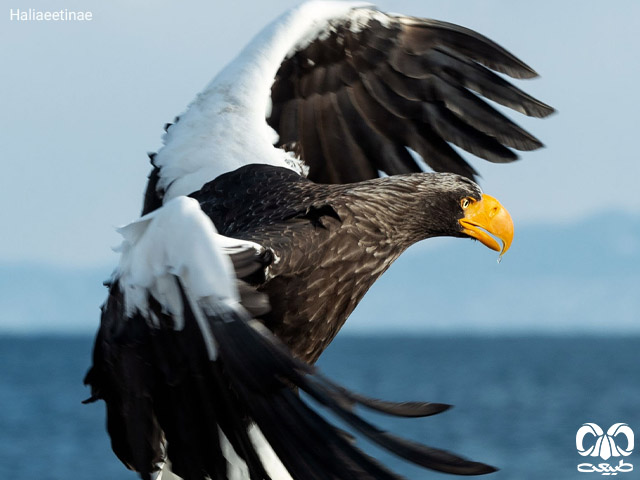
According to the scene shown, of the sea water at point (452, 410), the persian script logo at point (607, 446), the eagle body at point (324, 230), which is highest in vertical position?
the sea water at point (452, 410)

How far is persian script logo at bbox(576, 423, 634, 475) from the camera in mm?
22844

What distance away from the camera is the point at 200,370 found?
4109 millimetres

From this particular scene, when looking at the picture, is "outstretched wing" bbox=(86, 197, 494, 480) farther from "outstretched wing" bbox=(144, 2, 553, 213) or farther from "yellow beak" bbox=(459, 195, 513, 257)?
"outstretched wing" bbox=(144, 2, 553, 213)

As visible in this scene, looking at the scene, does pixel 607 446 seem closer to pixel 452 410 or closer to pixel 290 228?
pixel 452 410

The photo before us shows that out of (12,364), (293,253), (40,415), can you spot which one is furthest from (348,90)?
(12,364)

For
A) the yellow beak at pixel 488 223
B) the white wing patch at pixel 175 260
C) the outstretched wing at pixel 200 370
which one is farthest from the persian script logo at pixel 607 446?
the white wing patch at pixel 175 260

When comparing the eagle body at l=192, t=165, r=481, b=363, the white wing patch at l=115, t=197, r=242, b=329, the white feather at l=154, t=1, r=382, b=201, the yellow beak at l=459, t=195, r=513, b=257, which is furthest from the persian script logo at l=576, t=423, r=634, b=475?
the white wing patch at l=115, t=197, r=242, b=329

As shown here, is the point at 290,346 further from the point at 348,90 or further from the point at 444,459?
the point at 348,90

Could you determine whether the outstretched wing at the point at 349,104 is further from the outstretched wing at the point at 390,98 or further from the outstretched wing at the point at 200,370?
the outstretched wing at the point at 200,370

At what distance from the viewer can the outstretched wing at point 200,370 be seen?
382cm

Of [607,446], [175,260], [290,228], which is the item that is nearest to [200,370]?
[175,260]

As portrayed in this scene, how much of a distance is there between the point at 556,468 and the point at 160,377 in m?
34.5

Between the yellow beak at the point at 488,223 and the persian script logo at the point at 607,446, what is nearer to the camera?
the yellow beak at the point at 488,223

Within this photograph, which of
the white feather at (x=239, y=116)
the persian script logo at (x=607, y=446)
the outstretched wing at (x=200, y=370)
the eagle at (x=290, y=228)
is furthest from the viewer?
the persian script logo at (x=607, y=446)
